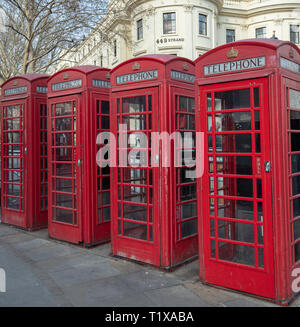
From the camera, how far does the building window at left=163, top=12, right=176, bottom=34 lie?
23.4 meters

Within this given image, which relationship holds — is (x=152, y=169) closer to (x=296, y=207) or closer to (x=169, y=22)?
(x=296, y=207)

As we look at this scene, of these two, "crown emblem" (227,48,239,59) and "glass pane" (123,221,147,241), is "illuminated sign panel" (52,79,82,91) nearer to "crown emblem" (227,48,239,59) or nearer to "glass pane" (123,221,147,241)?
"glass pane" (123,221,147,241)

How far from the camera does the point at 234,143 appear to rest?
164 inches

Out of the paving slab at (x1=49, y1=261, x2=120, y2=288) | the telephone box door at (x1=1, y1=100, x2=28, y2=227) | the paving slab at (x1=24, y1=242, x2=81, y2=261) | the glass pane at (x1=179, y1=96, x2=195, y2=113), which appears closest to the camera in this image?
the paving slab at (x1=49, y1=261, x2=120, y2=288)

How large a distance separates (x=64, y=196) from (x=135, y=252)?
201cm

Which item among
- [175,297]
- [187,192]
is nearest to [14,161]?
[187,192]

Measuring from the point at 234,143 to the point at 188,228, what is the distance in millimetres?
1758

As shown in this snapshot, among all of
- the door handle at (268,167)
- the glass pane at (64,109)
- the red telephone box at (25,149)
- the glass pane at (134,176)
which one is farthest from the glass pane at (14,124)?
the door handle at (268,167)

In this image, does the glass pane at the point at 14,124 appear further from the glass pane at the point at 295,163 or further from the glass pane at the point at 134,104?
the glass pane at the point at 295,163

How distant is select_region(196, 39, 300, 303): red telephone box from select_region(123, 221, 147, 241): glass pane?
3.66ft

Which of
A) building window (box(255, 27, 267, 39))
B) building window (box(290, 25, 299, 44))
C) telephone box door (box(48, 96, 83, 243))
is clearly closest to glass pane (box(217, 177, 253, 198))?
telephone box door (box(48, 96, 83, 243))

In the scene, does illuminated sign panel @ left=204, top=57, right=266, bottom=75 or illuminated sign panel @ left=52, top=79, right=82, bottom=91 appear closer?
illuminated sign panel @ left=204, top=57, right=266, bottom=75

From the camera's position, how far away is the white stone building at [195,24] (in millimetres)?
23219

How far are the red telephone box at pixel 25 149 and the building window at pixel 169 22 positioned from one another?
17.8m
